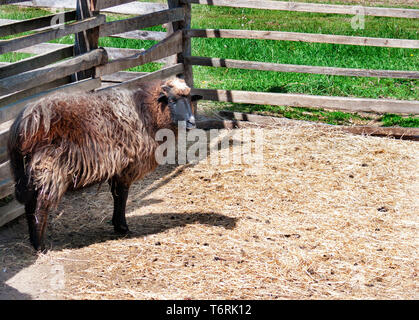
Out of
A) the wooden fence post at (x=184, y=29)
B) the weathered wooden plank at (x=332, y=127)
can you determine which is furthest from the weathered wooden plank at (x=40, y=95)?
the weathered wooden plank at (x=332, y=127)

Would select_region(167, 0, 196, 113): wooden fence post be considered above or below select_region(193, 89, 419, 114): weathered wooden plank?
above

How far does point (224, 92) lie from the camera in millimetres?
8398

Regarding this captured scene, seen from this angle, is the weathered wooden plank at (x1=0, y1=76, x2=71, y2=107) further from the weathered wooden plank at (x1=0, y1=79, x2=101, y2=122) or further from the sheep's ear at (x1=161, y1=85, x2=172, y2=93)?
the sheep's ear at (x1=161, y1=85, x2=172, y2=93)

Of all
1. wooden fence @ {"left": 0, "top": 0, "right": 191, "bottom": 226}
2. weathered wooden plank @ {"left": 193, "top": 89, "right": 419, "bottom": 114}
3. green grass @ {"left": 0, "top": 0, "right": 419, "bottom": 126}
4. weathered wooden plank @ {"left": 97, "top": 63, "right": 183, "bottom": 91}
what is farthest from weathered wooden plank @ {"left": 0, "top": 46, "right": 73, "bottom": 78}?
green grass @ {"left": 0, "top": 0, "right": 419, "bottom": 126}

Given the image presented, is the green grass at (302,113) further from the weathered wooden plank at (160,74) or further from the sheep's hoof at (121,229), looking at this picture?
the sheep's hoof at (121,229)

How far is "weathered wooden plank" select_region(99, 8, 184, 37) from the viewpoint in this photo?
6430 millimetres

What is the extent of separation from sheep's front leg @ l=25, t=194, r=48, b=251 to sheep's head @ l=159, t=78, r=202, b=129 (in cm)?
144

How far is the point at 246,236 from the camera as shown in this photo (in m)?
5.34

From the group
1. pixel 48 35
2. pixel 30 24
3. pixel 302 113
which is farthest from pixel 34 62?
pixel 302 113

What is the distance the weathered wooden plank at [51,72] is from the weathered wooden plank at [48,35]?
26cm

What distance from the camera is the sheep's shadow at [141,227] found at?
17.1 feet

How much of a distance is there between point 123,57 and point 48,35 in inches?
89.2
